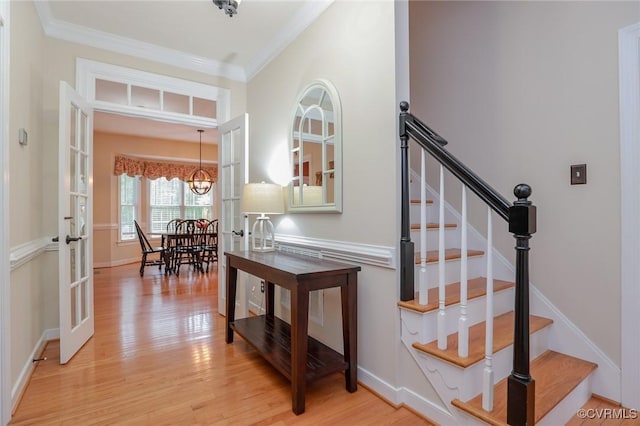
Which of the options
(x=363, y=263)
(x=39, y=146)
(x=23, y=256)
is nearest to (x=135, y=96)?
(x=39, y=146)

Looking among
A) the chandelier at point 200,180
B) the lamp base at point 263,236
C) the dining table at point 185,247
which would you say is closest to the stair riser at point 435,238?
the lamp base at point 263,236

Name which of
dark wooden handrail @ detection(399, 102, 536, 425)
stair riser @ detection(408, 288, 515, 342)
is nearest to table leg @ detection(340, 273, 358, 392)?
stair riser @ detection(408, 288, 515, 342)

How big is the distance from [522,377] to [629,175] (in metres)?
1.24

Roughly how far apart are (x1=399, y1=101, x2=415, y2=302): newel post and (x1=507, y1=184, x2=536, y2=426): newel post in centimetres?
60

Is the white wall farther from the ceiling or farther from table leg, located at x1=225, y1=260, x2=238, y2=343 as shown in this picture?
table leg, located at x1=225, y1=260, x2=238, y2=343

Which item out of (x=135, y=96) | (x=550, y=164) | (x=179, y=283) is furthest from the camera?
(x=179, y=283)

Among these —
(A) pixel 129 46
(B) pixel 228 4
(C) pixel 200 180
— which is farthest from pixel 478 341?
(C) pixel 200 180

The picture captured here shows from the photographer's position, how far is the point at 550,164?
83.3 inches

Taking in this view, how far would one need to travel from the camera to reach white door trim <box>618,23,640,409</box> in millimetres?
1740

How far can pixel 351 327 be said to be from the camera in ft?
6.63

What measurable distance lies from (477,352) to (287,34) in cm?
277

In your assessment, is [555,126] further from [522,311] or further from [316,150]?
[316,150]

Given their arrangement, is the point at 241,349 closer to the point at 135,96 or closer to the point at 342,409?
the point at 342,409

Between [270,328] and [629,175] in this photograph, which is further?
[270,328]
